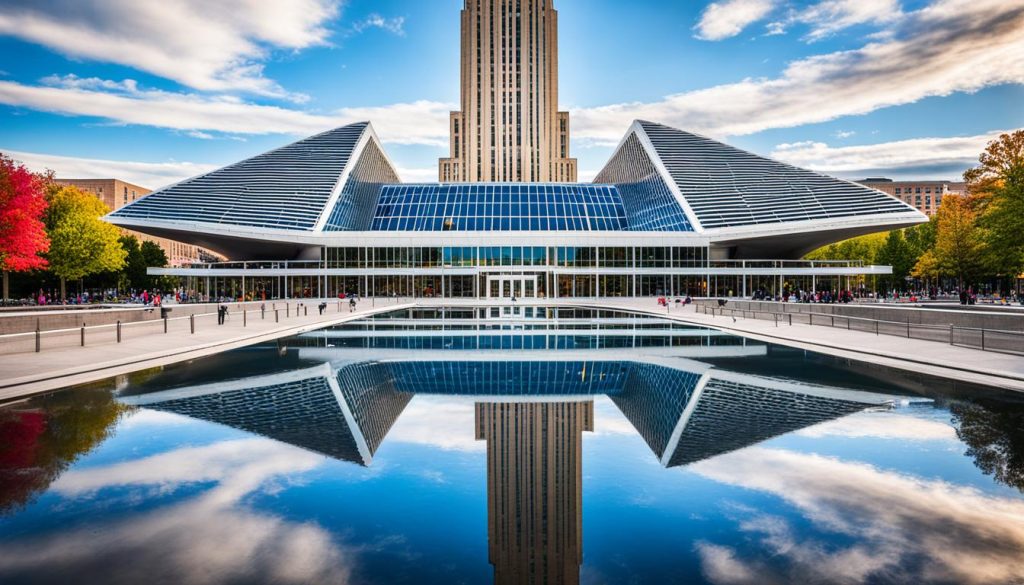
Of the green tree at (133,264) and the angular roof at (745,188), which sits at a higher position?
the angular roof at (745,188)

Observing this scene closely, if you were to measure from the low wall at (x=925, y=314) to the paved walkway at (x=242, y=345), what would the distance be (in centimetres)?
142

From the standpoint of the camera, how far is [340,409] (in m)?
11.8


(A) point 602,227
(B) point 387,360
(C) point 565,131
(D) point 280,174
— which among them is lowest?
(B) point 387,360

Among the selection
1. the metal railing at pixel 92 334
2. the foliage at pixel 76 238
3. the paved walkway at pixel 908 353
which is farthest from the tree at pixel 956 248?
the foliage at pixel 76 238

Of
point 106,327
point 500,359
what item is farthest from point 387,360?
point 106,327

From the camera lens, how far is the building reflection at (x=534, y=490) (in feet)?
18.7

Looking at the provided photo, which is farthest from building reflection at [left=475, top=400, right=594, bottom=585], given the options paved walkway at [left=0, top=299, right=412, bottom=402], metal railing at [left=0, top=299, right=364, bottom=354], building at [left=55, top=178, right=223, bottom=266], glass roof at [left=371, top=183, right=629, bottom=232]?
building at [left=55, top=178, right=223, bottom=266]

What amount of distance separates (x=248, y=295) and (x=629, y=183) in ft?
179

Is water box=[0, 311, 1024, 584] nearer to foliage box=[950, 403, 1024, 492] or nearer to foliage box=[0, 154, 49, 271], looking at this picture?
foliage box=[950, 403, 1024, 492]

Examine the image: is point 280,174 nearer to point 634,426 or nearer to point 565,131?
point 634,426

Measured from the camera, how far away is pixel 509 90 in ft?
463

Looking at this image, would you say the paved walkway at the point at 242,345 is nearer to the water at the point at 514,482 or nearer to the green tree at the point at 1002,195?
the water at the point at 514,482

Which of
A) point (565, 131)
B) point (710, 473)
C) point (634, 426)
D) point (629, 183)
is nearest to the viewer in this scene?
point (710, 473)

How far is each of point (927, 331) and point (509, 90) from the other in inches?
4984
